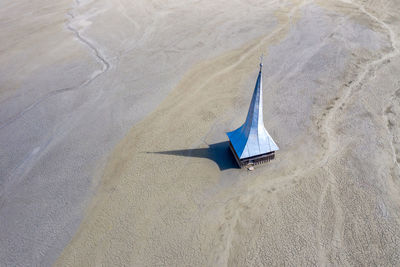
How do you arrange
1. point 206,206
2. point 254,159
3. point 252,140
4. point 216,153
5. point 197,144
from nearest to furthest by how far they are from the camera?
point 206,206 < point 252,140 < point 254,159 < point 216,153 < point 197,144

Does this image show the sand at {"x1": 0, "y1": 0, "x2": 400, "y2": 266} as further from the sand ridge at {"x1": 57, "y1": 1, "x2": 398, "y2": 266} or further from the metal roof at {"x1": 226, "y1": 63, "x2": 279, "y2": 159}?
the metal roof at {"x1": 226, "y1": 63, "x2": 279, "y2": 159}

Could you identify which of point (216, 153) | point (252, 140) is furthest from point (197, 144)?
point (252, 140)

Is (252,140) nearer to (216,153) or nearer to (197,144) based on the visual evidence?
(216,153)

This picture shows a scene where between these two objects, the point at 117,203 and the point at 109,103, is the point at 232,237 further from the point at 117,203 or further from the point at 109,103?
the point at 109,103

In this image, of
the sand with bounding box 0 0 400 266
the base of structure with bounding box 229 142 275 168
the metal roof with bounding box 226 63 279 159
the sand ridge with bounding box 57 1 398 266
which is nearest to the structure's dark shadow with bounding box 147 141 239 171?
the sand with bounding box 0 0 400 266

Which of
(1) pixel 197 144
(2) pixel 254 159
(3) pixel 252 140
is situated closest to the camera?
(3) pixel 252 140

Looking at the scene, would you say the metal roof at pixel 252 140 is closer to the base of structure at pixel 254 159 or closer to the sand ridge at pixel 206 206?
the base of structure at pixel 254 159

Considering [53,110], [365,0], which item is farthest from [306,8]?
[53,110]
